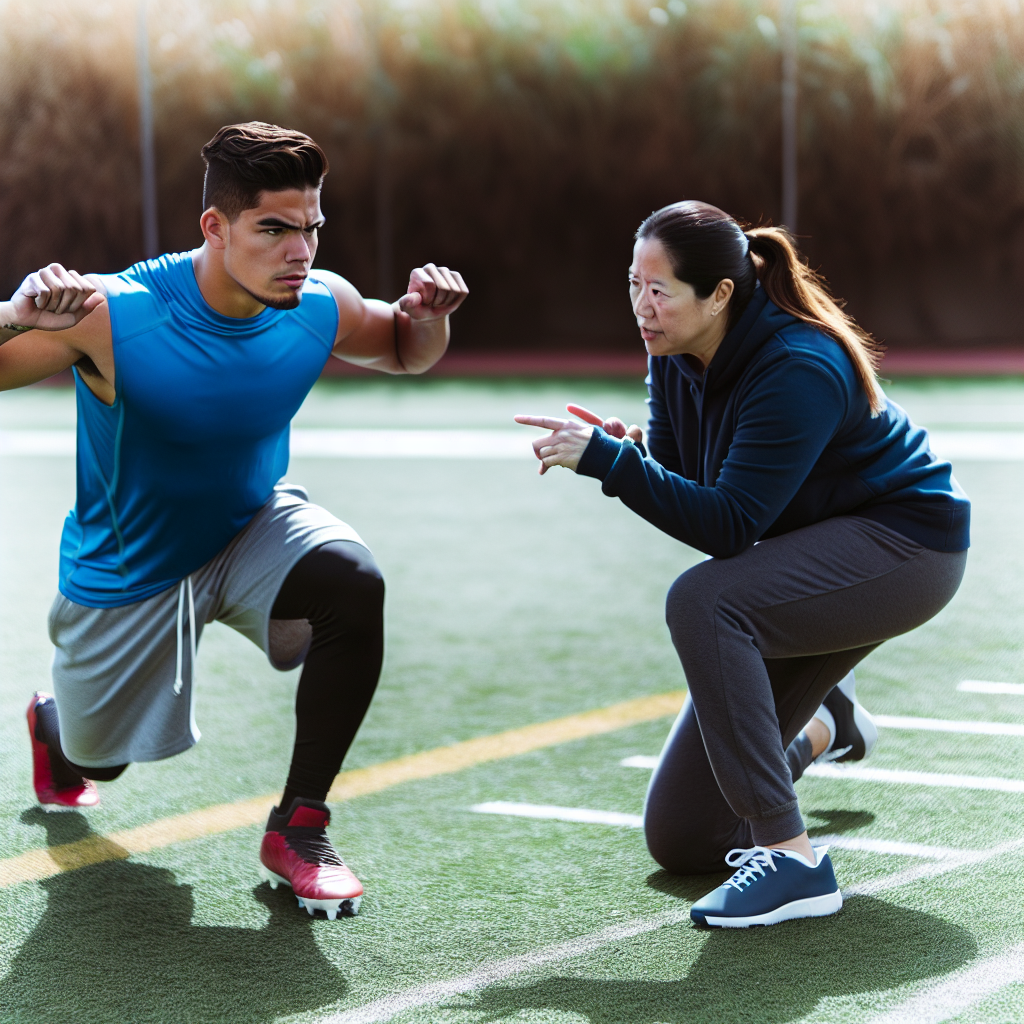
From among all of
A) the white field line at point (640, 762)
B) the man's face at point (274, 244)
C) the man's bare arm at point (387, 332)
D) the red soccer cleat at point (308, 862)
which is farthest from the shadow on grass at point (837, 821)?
the man's face at point (274, 244)

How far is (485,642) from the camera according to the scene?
5805 mm

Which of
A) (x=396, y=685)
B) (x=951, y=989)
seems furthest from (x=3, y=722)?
(x=951, y=989)

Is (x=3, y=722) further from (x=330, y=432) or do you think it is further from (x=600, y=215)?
(x=600, y=215)

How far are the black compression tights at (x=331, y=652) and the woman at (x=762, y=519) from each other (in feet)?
1.90

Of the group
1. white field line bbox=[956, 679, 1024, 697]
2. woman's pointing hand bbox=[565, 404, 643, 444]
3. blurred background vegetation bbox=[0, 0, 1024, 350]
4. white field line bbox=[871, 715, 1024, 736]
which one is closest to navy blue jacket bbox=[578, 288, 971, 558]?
woman's pointing hand bbox=[565, 404, 643, 444]

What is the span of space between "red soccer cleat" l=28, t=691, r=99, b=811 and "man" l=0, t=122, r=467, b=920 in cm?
22

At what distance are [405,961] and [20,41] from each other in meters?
32.3

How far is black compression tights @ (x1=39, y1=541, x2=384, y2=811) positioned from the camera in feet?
11.0

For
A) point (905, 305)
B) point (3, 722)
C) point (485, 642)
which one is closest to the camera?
point (3, 722)

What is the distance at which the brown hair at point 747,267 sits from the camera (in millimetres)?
3139

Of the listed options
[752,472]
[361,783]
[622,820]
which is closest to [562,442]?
[752,472]

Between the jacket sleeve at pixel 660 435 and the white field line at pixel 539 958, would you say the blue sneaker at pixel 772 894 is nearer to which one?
the white field line at pixel 539 958

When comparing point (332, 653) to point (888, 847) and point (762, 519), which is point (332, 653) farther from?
point (888, 847)

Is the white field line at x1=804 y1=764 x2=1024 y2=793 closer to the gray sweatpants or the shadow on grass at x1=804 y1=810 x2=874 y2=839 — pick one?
the shadow on grass at x1=804 y1=810 x2=874 y2=839
